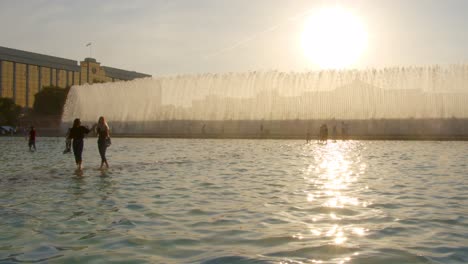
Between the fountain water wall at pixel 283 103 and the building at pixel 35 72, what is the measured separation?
5703 centimetres

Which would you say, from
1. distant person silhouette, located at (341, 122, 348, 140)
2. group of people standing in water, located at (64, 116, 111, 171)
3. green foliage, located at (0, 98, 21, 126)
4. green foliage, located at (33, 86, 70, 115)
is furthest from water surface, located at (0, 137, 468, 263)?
green foliage, located at (33, 86, 70, 115)

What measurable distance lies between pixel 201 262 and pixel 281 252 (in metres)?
0.82

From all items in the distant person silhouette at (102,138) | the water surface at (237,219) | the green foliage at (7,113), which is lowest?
the water surface at (237,219)

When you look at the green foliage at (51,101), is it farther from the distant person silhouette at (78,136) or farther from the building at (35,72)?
the distant person silhouette at (78,136)

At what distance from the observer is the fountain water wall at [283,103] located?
155 feet

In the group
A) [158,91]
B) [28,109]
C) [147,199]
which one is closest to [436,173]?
[147,199]

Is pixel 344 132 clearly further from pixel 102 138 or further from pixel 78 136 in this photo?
pixel 78 136

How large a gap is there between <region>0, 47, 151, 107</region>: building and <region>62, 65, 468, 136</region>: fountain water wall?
5703 cm

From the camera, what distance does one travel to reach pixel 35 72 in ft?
405

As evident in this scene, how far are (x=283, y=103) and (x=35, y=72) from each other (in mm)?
86509

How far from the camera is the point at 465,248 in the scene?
524cm

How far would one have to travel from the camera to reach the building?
114688 millimetres

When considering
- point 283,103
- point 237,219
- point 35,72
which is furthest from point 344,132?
point 35,72

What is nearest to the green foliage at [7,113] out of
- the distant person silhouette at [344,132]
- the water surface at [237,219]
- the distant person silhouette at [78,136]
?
the distant person silhouette at [344,132]
